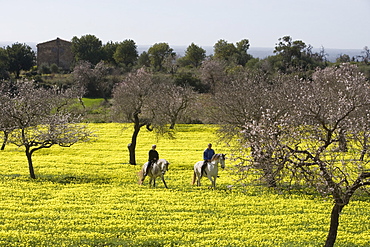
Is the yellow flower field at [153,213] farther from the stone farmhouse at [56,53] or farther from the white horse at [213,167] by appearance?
the stone farmhouse at [56,53]

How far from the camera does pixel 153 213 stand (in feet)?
79.7

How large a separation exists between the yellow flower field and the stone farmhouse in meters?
107

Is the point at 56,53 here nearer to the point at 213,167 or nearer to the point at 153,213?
the point at 213,167

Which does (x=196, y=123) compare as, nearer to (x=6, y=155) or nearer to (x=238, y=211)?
(x=6, y=155)

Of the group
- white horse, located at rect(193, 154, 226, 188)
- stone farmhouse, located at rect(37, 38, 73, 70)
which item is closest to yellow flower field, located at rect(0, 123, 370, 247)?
white horse, located at rect(193, 154, 226, 188)

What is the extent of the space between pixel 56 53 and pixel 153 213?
12528cm

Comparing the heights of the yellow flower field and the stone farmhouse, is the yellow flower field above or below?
below

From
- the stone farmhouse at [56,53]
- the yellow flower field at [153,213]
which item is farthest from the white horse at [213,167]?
the stone farmhouse at [56,53]

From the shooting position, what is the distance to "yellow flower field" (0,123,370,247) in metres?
20.0

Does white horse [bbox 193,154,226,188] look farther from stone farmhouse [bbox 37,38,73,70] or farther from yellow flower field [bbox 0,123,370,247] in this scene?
stone farmhouse [bbox 37,38,73,70]

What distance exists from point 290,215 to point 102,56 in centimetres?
11594

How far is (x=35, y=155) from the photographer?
48.4 m

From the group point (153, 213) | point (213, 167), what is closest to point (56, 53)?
point (213, 167)

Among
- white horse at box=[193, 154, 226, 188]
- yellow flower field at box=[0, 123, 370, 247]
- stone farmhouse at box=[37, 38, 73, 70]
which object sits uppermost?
stone farmhouse at box=[37, 38, 73, 70]
